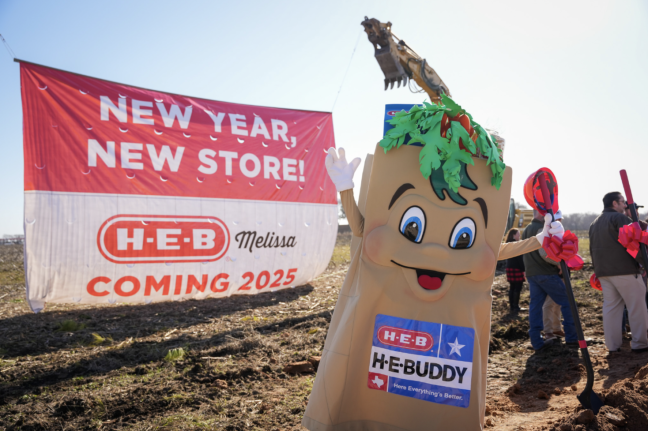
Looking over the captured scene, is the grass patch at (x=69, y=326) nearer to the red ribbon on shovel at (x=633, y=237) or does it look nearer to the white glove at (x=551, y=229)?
the white glove at (x=551, y=229)

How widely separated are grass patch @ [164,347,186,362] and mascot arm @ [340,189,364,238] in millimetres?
2961

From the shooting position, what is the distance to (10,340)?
530cm

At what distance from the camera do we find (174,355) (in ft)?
15.6

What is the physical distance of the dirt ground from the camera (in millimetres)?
3180

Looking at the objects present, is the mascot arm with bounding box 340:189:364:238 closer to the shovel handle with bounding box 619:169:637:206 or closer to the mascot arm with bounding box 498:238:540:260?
the mascot arm with bounding box 498:238:540:260

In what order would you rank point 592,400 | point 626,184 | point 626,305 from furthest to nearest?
point 626,305
point 626,184
point 592,400

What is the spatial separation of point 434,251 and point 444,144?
658 millimetres

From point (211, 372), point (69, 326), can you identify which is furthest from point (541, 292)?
point (69, 326)

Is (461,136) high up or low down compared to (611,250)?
up

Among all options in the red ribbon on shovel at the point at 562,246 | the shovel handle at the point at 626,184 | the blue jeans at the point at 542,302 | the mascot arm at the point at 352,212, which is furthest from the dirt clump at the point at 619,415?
the blue jeans at the point at 542,302

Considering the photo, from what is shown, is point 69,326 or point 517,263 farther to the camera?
point 517,263

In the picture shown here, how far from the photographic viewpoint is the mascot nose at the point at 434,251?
2.59 meters

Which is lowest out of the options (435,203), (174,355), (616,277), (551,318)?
(174,355)

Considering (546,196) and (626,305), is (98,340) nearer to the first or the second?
(546,196)
